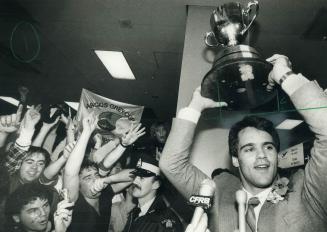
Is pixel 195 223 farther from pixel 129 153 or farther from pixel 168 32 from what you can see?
pixel 168 32

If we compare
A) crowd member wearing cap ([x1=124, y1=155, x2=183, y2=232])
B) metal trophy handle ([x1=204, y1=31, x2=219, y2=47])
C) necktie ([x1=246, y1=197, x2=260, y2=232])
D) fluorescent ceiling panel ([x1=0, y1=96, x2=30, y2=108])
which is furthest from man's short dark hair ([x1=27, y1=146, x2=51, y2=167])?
necktie ([x1=246, y1=197, x2=260, y2=232])

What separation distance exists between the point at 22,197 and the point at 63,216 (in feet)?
0.99

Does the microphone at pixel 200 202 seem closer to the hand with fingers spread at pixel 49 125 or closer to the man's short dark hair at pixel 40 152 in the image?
the man's short dark hair at pixel 40 152

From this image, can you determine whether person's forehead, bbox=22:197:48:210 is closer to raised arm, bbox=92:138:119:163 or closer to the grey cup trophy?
raised arm, bbox=92:138:119:163

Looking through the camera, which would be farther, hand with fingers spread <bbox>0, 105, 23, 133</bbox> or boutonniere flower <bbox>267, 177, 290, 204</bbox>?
hand with fingers spread <bbox>0, 105, 23, 133</bbox>

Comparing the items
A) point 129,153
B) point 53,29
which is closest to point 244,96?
point 129,153

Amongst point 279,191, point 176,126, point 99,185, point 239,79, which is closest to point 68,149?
point 99,185

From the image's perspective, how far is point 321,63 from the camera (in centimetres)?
292

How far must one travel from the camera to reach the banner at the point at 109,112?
2.39m

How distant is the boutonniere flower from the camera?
1170 mm

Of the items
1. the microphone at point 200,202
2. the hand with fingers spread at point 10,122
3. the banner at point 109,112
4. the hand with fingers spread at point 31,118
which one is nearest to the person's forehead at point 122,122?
the banner at point 109,112

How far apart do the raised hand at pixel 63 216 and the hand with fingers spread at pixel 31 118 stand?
2.16 ft

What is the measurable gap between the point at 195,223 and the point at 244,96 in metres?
0.86

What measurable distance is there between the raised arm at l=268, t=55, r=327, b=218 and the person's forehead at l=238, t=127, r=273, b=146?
0.82ft
